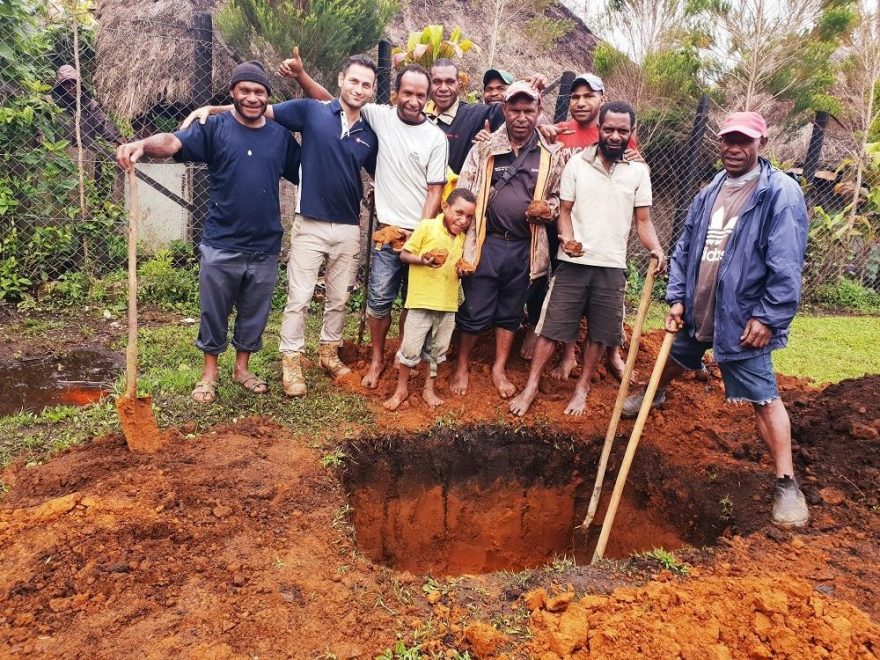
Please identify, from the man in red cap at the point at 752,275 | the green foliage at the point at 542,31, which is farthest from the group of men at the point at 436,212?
the green foliage at the point at 542,31

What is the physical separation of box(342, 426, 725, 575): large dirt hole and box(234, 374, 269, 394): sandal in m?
0.97

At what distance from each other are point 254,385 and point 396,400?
3.48 feet

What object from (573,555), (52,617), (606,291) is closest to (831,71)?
(606,291)

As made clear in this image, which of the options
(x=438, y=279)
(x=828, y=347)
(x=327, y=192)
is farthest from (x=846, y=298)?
(x=327, y=192)

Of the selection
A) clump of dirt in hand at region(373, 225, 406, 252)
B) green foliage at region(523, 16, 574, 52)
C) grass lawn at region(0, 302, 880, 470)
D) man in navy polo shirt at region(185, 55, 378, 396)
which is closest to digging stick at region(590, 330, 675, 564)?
grass lawn at region(0, 302, 880, 470)

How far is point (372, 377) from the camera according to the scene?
190 inches

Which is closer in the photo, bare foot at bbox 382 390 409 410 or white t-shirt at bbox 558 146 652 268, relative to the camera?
white t-shirt at bbox 558 146 652 268

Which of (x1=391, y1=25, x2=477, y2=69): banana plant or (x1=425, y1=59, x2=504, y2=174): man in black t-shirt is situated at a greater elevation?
(x1=391, y1=25, x2=477, y2=69): banana plant

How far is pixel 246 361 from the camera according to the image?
4750 millimetres

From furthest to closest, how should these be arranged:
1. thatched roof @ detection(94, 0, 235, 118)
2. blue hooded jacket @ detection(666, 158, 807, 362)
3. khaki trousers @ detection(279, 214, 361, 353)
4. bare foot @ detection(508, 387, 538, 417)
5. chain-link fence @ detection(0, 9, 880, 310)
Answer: thatched roof @ detection(94, 0, 235, 118) < chain-link fence @ detection(0, 9, 880, 310) < bare foot @ detection(508, 387, 538, 417) < khaki trousers @ detection(279, 214, 361, 353) < blue hooded jacket @ detection(666, 158, 807, 362)

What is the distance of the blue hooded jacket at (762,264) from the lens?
3.21 meters

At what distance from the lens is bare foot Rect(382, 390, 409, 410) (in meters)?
4.54

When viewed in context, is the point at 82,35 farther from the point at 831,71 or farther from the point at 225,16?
the point at 831,71

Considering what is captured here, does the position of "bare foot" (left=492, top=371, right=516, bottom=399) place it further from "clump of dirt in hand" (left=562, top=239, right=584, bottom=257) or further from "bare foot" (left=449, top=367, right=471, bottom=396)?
"clump of dirt in hand" (left=562, top=239, right=584, bottom=257)
